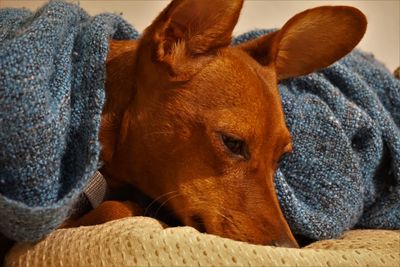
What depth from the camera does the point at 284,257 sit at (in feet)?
2.95

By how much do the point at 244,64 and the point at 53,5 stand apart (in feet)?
1.49

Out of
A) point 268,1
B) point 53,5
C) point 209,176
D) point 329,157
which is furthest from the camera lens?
point 268,1

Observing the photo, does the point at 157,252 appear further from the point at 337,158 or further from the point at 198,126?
the point at 337,158

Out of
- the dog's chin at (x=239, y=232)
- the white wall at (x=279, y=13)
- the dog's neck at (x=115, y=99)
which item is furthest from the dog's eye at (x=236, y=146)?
the white wall at (x=279, y=13)

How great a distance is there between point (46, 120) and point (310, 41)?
29.6 inches

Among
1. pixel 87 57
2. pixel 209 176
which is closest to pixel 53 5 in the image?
pixel 87 57

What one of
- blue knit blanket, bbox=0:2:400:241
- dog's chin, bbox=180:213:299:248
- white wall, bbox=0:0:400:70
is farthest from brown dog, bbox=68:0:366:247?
white wall, bbox=0:0:400:70

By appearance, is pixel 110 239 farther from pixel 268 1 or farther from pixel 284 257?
pixel 268 1

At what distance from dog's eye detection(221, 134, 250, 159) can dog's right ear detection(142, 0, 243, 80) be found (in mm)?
172

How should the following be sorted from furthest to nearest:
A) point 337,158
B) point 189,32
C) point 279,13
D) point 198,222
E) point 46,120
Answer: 1. point 279,13
2. point 337,158
3. point 189,32
4. point 198,222
5. point 46,120

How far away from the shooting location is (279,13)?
2.30 meters

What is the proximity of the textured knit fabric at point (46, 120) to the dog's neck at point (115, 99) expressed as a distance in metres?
0.09

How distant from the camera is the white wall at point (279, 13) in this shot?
219cm

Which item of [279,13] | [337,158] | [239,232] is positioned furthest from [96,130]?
[279,13]
